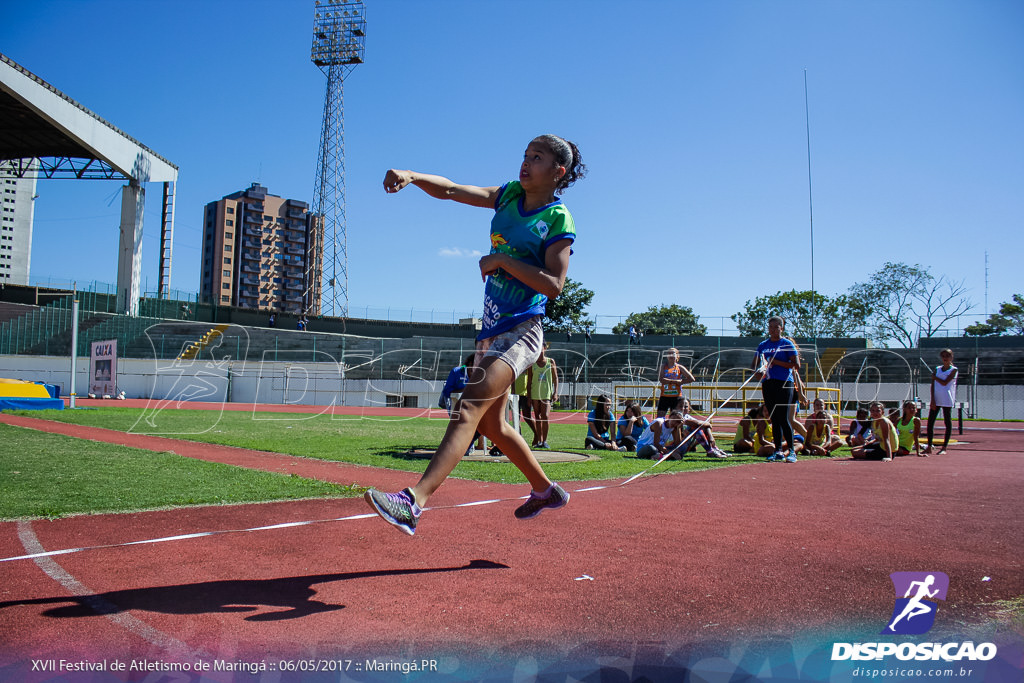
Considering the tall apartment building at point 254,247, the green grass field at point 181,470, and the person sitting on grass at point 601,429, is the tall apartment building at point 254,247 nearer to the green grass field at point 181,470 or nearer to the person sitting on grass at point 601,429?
the green grass field at point 181,470

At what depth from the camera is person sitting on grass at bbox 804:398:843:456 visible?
1116 centimetres

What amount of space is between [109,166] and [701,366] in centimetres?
3399

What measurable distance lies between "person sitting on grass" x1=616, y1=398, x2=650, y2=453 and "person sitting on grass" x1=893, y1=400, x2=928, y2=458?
14.0ft

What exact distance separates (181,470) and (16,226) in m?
54.3

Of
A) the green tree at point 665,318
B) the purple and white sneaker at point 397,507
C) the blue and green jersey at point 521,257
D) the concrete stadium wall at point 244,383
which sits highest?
the green tree at point 665,318

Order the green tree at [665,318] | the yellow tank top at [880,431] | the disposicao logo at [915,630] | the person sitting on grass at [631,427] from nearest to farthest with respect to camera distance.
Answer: the disposicao logo at [915,630]
the yellow tank top at [880,431]
the person sitting on grass at [631,427]
the green tree at [665,318]

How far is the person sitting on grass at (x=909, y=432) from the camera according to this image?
11.2 meters

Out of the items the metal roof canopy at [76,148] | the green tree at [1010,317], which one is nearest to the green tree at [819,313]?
the green tree at [1010,317]

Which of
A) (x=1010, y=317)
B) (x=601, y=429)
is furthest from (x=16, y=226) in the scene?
(x=1010, y=317)

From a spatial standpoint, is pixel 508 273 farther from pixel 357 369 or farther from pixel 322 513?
pixel 357 369

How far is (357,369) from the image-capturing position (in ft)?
118

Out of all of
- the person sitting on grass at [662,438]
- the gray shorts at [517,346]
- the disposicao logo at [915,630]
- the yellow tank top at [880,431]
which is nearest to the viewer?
the disposicao logo at [915,630]

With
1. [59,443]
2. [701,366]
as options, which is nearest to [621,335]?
[701,366]

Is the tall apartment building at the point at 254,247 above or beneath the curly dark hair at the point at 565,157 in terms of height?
above
